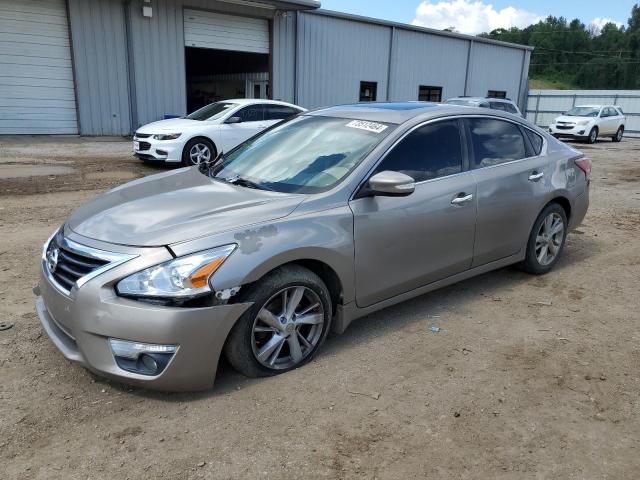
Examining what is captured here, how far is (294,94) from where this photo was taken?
21844 mm

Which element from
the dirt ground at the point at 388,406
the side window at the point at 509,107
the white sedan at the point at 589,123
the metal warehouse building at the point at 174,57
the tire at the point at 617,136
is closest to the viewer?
the dirt ground at the point at 388,406

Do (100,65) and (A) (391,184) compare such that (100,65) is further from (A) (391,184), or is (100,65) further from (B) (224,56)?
(A) (391,184)

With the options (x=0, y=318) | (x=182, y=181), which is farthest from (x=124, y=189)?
(x=0, y=318)

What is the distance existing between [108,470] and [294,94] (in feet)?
67.6

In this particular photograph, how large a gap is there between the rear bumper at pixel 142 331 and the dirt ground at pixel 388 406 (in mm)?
209

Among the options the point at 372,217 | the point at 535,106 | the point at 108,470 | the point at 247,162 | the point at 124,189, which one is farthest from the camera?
the point at 535,106

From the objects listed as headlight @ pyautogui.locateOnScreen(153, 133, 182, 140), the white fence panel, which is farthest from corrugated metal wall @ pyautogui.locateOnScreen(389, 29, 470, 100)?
headlight @ pyautogui.locateOnScreen(153, 133, 182, 140)

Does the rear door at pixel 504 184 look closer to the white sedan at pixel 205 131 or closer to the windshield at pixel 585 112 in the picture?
the white sedan at pixel 205 131

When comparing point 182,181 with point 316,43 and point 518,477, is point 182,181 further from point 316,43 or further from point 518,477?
point 316,43

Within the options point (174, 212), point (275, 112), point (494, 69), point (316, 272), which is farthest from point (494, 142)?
point (494, 69)

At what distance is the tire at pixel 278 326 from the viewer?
3.04m

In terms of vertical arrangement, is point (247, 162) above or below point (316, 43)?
below

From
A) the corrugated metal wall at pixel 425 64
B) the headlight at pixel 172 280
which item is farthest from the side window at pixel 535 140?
the corrugated metal wall at pixel 425 64

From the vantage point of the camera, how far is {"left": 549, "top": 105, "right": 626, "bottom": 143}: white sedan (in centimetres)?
2339
